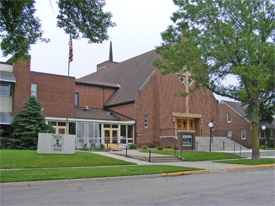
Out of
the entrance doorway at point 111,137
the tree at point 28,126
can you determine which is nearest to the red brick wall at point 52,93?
the tree at point 28,126

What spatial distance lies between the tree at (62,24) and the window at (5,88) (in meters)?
12.2

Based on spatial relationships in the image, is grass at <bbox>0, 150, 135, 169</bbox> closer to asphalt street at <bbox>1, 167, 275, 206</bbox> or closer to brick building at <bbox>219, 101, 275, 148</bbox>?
asphalt street at <bbox>1, 167, 275, 206</bbox>

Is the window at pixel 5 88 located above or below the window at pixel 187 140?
above

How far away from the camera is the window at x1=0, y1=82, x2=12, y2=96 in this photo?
24695 mm

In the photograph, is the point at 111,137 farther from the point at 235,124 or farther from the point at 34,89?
the point at 235,124

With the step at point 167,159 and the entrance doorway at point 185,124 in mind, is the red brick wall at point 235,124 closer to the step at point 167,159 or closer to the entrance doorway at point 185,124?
the entrance doorway at point 185,124

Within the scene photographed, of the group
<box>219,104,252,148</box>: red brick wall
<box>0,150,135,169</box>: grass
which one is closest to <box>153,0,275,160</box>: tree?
<box>0,150,135,169</box>: grass

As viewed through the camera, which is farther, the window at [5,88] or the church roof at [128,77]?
the church roof at [128,77]

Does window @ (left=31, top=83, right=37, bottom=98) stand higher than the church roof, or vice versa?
the church roof

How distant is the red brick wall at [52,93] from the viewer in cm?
2681

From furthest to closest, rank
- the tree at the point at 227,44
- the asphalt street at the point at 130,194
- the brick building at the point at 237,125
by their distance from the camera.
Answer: the brick building at the point at 237,125 < the tree at the point at 227,44 < the asphalt street at the point at 130,194

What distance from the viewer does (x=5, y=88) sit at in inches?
977

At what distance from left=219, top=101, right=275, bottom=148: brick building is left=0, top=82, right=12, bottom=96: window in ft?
101

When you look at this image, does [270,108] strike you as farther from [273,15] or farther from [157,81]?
[273,15]
